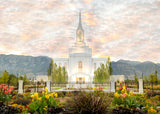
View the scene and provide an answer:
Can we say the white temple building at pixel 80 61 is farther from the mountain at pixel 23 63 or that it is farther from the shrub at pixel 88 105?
the mountain at pixel 23 63

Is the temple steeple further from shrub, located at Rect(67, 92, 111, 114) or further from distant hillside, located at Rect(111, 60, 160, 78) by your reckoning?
distant hillside, located at Rect(111, 60, 160, 78)

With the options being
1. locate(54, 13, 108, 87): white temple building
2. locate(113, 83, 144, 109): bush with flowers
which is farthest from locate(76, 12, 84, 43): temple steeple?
locate(113, 83, 144, 109): bush with flowers

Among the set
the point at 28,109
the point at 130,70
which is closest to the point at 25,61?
the point at 130,70

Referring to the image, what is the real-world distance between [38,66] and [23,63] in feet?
40.7

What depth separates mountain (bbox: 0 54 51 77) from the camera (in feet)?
416

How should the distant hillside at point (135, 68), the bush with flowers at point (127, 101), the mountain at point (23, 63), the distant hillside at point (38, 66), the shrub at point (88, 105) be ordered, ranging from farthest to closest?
the mountain at point (23, 63) < the distant hillside at point (38, 66) < the distant hillside at point (135, 68) < the bush with flowers at point (127, 101) < the shrub at point (88, 105)

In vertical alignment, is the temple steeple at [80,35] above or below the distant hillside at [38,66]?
above

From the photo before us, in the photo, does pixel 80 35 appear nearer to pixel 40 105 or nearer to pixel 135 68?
pixel 40 105

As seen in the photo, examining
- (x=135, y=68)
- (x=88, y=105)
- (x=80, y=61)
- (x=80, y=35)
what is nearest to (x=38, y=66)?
(x=135, y=68)

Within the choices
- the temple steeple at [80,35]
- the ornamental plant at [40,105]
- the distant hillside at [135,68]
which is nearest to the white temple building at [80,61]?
the temple steeple at [80,35]

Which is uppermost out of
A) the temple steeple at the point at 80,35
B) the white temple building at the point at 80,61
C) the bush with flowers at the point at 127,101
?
the temple steeple at the point at 80,35

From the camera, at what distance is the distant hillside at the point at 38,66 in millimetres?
120250

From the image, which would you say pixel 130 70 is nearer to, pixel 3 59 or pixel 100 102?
pixel 3 59

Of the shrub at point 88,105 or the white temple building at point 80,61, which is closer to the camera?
the shrub at point 88,105
